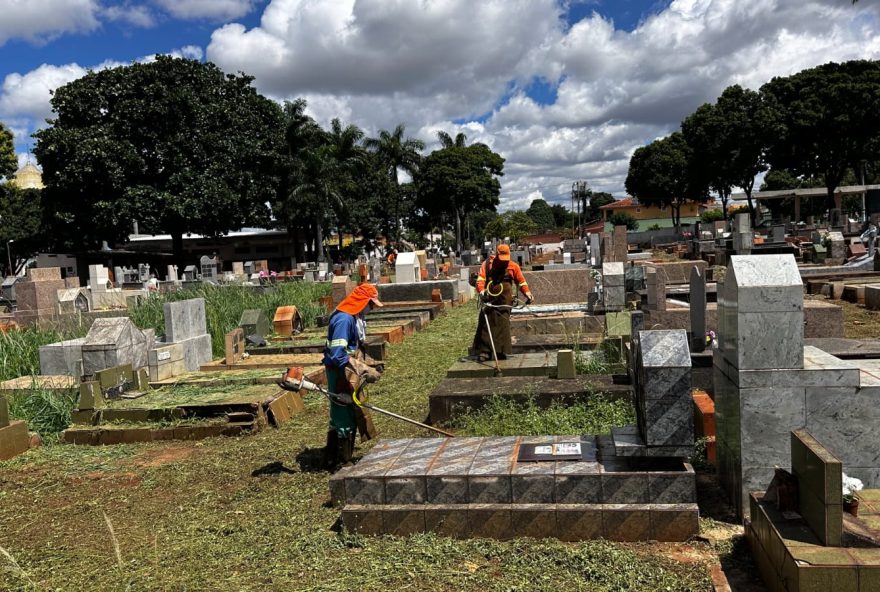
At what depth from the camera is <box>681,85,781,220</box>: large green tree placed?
38344 mm

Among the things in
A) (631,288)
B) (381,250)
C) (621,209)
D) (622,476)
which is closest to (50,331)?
(631,288)

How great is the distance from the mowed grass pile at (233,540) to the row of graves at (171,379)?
256 millimetres

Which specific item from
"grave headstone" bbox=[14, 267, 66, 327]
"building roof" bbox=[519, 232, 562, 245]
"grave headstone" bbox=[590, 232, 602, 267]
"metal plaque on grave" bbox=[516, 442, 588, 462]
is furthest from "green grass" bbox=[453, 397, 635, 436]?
"building roof" bbox=[519, 232, 562, 245]

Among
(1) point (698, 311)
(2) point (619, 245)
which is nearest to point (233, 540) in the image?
(1) point (698, 311)

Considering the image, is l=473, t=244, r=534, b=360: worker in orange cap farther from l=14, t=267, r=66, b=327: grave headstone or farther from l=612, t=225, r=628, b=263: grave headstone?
l=612, t=225, r=628, b=263: grave headstone

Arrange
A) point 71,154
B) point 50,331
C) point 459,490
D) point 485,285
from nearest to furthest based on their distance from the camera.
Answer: point 459,490
point 485,285
point 50,331
point 71,154

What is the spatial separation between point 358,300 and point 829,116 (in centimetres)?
3768

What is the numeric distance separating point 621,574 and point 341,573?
1480mm

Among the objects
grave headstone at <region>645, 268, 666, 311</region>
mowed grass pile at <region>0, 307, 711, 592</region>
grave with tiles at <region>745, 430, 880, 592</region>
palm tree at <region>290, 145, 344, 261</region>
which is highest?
palm tree at <region>290, 145, 344, 261</region>

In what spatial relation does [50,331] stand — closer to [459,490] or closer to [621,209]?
[459,490]

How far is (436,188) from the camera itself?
184 ft

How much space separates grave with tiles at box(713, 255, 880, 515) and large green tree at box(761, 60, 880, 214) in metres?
37.2

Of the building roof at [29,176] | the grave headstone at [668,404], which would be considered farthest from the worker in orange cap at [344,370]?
the building roof at [29,176]

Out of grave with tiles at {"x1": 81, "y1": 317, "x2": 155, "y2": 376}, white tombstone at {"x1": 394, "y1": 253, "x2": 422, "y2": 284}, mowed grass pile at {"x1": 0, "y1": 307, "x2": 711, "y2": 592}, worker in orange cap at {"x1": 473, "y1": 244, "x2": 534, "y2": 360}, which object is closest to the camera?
mowed grass pile at {"x1": 0, "y1": 307, "x2": 711, "y2": 592}
